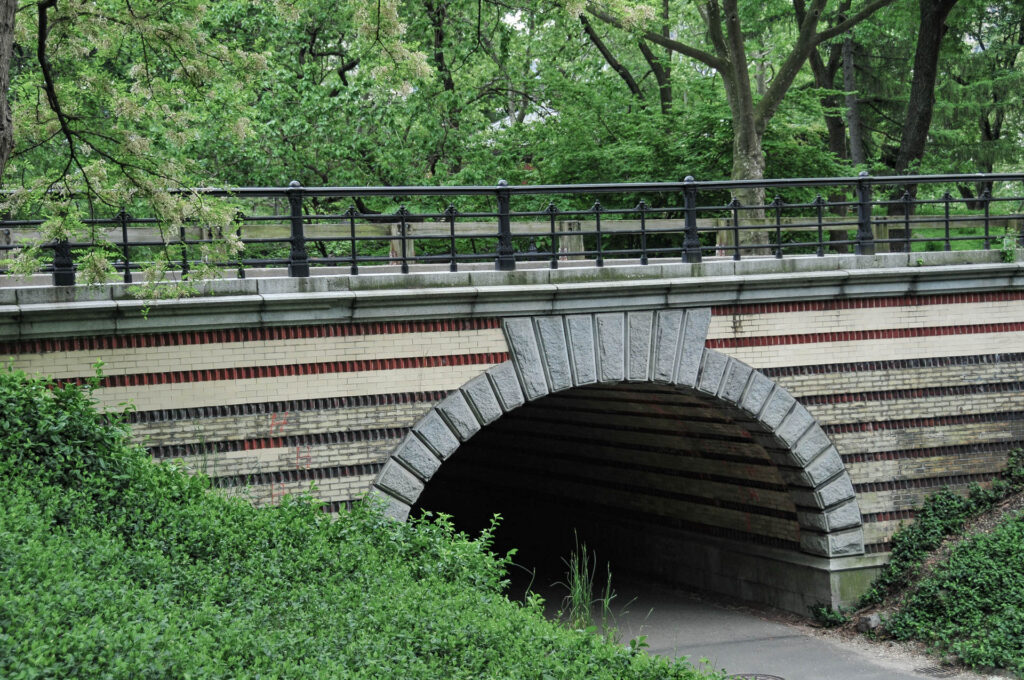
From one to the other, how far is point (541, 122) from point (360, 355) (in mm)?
11197

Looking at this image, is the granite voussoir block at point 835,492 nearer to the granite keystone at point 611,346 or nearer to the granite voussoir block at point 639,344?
the granite voussoir block at point 639,344

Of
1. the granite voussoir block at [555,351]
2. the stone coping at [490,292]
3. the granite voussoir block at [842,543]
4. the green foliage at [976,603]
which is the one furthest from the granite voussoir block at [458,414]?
the green foliage at [976,603]

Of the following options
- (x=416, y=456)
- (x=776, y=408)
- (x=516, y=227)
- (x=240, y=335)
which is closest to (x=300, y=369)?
(x=240, y=335)

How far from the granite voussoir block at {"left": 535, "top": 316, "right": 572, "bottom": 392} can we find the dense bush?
2.37m

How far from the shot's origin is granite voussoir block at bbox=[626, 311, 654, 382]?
11648mm

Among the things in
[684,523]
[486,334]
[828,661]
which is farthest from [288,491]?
[684,523]

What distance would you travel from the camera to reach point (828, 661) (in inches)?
477

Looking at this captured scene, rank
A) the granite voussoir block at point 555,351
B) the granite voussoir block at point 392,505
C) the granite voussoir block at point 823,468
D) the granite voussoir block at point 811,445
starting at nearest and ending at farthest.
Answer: the granite voussoir block at point 392,505, the granite voussoir block at point 555,351, the granite voussoir block at point 811,445, the granite voussoir block at point 823,468

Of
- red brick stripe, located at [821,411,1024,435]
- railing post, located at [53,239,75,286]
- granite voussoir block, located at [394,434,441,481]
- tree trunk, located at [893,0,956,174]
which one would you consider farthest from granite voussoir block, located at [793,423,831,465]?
tree trunk, located at [893,0,956,174]

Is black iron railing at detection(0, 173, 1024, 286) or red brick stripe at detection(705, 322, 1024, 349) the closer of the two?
black iron railing at detection(0, 173, 1024, 286)

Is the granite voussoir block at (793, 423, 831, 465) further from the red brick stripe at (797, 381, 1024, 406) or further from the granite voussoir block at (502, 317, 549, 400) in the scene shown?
the granite voussoir block at (502, 317, 549, 400)

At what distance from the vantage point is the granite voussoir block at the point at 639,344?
11648 millimetres

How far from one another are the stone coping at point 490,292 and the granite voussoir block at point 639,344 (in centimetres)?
15

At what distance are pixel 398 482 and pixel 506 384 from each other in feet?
4.95
